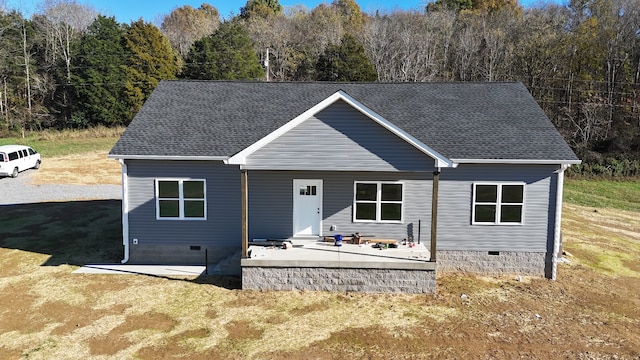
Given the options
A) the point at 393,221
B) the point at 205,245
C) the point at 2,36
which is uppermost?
the point at 2,36

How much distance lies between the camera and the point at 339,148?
488 inches

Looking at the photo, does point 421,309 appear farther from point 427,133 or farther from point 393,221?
point 427,133

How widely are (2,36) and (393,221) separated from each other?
5588 cm

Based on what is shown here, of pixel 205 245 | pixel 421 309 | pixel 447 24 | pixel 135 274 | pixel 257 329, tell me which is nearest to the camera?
pixel 257 329

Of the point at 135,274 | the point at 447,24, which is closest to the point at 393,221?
the point at 135,274

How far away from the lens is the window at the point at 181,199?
14109 millimetres

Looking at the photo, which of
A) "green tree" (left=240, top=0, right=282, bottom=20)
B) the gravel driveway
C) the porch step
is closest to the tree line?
"green tree" (left=240, top=0, right=282, bottom=20)

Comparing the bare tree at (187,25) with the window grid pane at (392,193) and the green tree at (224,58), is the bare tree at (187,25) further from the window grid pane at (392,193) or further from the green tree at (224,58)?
the window grid pane at (392,193)

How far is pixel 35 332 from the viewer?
32.0 ft

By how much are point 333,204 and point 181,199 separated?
4.86m

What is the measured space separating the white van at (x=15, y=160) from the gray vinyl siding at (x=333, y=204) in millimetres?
22593

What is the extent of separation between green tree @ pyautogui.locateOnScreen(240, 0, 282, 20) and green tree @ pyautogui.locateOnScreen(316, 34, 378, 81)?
31.4 metres

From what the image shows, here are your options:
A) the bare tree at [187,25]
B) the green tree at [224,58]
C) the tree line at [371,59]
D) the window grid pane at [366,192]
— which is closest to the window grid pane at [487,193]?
the window grid pane at [366,192]

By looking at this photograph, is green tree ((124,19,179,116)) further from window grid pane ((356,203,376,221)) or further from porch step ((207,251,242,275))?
window grid pane ((356,203,376,221))
